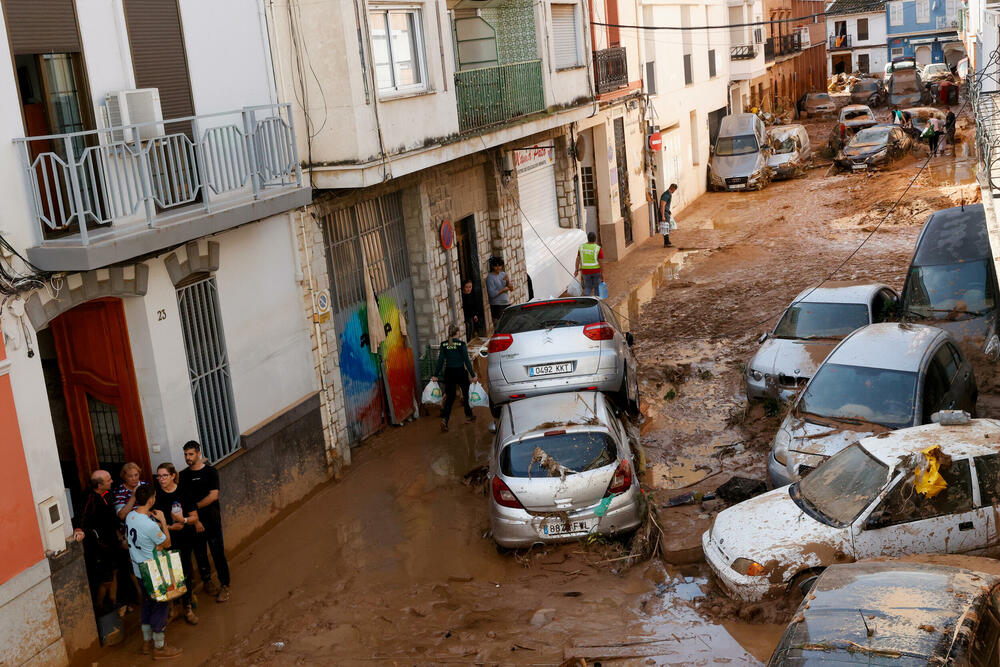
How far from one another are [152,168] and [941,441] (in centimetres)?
813

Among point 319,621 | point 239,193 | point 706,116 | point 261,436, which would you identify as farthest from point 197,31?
point 706,116

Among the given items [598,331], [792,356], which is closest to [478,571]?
[598,331]

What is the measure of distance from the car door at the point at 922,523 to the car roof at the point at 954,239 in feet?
24.8

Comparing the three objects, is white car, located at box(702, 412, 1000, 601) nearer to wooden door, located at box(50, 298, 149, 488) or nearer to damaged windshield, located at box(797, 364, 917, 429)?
damaged windshield, located at box(797, 364, 917, 429)

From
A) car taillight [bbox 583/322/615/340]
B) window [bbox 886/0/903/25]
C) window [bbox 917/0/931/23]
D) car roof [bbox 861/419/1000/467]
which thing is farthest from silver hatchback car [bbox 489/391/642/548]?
window [bbox 886/0/903/25]

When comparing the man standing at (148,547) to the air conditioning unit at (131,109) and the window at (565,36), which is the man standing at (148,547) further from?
the window at (565,36)

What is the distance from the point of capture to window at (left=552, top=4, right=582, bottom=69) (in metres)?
21.1

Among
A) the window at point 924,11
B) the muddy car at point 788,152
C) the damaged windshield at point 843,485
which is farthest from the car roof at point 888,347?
the window at point 924,11

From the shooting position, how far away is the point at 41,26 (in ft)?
29.9

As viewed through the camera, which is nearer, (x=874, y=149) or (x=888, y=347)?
(x=888, y=347)

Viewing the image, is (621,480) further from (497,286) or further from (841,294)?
(497,286)

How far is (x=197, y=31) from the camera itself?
1123 centimetres

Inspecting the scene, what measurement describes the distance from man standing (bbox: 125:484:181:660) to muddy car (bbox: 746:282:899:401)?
27.2ft

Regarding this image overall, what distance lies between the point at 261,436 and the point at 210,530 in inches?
74.4
